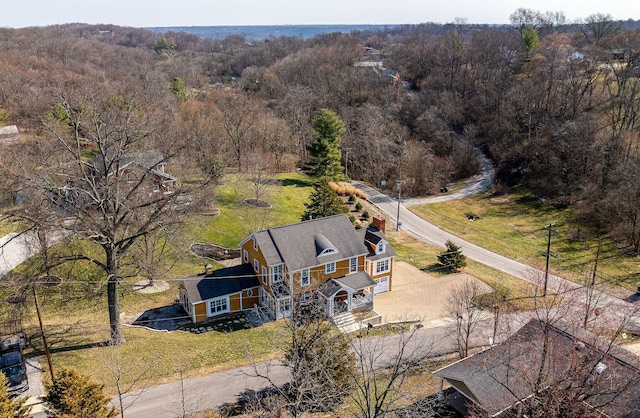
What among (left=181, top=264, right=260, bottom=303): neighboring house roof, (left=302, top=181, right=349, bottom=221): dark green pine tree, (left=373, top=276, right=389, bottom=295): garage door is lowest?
(left=373, top=276, right=389, bottom=295): garage door

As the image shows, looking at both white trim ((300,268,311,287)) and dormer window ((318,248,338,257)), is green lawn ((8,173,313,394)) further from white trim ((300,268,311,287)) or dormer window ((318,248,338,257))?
dormer window ((318,248,338,257))

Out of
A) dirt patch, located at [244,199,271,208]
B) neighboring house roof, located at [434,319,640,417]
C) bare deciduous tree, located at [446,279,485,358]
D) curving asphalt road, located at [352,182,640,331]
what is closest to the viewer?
neighboring house roof, located at [434,319,640,417]

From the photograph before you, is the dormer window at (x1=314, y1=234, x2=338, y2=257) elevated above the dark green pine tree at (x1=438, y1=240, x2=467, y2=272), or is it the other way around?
the dormer window at (x1=314, y1=234, x2=338, y2=257)

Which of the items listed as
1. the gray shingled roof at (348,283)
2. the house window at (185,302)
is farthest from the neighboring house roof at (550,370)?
the house window at (185,302)

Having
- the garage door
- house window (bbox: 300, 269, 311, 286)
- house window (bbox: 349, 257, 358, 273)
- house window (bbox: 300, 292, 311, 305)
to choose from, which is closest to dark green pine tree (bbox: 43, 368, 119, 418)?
house window (bbox: 300, 292, 311, 305)

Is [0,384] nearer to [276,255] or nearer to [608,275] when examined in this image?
[276,255]

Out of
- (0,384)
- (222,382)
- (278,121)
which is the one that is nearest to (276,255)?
(222,382)

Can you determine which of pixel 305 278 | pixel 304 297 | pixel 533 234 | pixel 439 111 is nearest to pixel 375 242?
pixel 305 278
